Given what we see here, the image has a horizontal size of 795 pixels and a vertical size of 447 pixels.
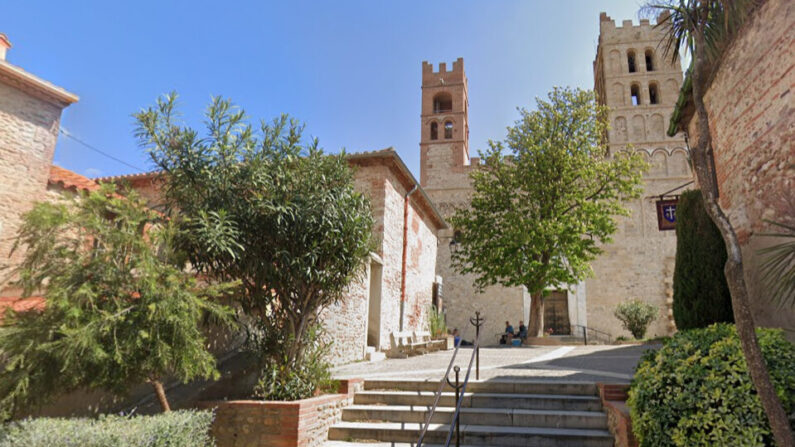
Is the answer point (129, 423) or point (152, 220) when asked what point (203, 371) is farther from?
point (152, 220)

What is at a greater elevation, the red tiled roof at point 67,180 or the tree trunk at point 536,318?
the red tiled roof at point 67,180

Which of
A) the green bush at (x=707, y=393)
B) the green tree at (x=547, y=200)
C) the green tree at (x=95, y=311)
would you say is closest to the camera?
the green bush at (x=707, y=393)

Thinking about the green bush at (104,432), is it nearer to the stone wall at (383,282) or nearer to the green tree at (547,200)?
the stone wall at (383,282)

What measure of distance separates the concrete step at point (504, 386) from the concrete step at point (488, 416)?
460mm

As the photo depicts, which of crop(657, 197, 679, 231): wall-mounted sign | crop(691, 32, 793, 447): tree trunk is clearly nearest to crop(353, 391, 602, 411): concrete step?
crop(691, 32, 793, 447): tree trunk

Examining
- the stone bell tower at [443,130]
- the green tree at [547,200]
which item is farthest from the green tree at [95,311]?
the stone bell tower at [443,130]

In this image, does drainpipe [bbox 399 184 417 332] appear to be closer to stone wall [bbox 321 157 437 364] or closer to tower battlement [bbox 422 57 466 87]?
stone wall [bbox 321 157 437 364]

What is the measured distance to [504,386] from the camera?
254 inches

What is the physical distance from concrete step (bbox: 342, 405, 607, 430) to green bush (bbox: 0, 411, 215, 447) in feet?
7.21

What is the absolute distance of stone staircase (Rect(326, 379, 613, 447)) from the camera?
209 inches

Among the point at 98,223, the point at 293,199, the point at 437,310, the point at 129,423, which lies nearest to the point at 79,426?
the point at 129,423

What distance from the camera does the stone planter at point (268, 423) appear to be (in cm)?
536

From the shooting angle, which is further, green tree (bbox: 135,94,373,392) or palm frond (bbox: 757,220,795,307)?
green tree (bbox: 135,94,373,392)

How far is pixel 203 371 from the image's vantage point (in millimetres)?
5223
